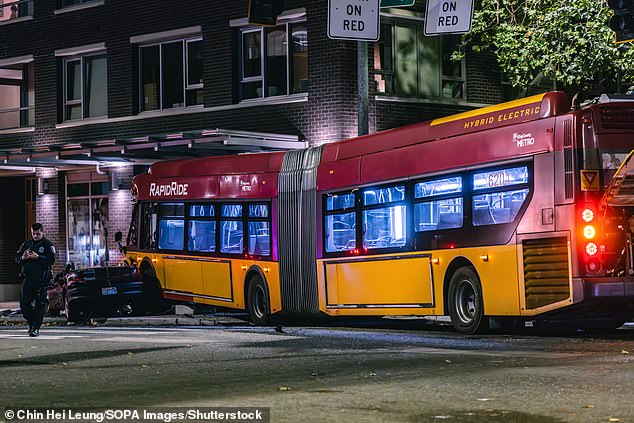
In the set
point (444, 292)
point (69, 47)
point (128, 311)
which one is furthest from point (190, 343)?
point (69, 47)

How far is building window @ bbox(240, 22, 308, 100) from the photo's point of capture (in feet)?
104

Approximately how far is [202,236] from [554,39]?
931 centimetres

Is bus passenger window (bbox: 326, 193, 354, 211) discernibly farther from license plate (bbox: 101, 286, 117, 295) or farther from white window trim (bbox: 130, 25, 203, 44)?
white window trim (bbox: 130, 25, 203, 44)

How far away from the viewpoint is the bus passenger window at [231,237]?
25.4 m

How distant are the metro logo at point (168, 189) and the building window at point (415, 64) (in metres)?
6.28

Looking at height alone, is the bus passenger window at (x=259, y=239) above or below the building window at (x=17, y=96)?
below

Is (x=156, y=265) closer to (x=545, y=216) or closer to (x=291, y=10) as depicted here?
(x=291, y=10)

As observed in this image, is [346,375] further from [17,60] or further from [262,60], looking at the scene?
[17,60]

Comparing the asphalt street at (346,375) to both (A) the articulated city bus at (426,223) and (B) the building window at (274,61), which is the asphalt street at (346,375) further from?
(B) the building window at (274,61)

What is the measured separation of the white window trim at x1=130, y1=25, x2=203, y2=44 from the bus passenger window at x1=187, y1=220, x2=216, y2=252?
8467mm

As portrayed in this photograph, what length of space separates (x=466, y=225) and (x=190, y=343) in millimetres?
4625

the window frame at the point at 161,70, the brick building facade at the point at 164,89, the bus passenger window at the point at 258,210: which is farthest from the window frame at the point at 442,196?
the window frame at the point at 161,70

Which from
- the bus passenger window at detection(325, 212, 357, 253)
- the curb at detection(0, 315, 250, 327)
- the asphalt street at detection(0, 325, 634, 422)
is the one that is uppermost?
the bus passenger window at detection(325, 212, 357, 253)

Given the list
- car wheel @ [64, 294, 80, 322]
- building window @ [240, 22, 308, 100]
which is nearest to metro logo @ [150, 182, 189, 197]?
car wheel @ [64, 294, 80, 322]
